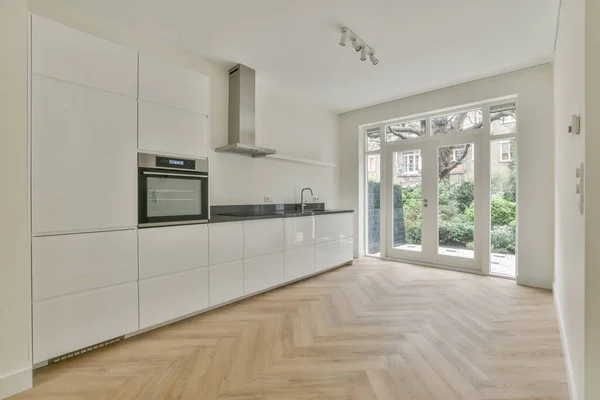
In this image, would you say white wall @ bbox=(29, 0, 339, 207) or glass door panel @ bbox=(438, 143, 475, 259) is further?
glass door panel @ bbox=(438, 143, 475, 259)

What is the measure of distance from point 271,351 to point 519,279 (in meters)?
3.39

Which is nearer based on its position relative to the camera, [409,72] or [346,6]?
[346,6]

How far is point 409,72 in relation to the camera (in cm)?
374

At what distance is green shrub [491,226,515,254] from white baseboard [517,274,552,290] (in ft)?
1.23

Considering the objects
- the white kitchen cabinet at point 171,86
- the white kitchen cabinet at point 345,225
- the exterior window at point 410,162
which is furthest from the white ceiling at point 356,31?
the white kitchen cabinet at point 345,225

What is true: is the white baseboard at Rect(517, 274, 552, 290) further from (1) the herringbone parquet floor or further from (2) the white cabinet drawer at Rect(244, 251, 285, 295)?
(2) the white cabinet drawer at Rect(244, 251, 285, 295)

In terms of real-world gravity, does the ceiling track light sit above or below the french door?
above

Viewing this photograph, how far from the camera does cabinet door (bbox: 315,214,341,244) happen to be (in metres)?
4.13

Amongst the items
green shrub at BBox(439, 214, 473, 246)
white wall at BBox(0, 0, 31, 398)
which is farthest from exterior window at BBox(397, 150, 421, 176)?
white wall at BBox(0, 0, 31, 398)

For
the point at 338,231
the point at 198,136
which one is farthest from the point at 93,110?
the point at 338,231

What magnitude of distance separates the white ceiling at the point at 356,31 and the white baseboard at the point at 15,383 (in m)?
2.76

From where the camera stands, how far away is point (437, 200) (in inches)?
178

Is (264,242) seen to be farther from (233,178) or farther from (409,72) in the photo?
(409,72)

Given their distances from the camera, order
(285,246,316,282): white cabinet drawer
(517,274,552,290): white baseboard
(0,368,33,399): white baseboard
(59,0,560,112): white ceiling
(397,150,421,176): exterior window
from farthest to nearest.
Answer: (397,150,421,176): exterior window < (285,246,316,282): white cabinet drawer < (517,274,552,290): white baseboard < (59,0,560,112): white ceiling < (0,368,33,399): white baseboard
